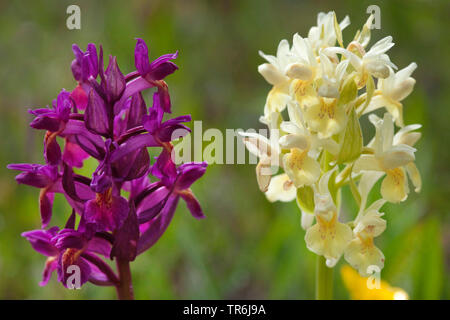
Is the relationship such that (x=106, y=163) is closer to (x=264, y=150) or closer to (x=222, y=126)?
(x=264, y=150)

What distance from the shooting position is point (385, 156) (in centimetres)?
128

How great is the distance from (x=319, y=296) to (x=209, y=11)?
252 cm

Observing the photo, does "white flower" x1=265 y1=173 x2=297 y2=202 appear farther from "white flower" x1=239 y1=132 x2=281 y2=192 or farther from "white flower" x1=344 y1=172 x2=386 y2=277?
"white flower" x1=344 y1=172 x2=386 y2=277

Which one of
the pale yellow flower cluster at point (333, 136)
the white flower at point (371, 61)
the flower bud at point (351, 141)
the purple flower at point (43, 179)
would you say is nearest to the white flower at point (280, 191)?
the pale yellow flower cluster at point (333, 136)

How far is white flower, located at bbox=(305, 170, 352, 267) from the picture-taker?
125 centimetres

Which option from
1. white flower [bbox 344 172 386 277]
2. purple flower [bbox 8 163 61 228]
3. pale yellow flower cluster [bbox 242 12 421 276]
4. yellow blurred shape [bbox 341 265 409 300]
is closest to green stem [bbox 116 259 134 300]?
purple flower [bbox 8 163 61 228]

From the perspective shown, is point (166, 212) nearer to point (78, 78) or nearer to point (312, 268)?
point (78, 78)

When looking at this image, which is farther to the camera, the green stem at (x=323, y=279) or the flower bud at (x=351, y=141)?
the green stem at (x=323, y=279)

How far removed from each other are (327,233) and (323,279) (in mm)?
149

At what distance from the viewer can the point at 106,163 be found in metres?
1.15

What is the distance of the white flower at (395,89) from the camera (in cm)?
133

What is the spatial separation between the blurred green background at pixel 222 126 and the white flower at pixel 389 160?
0.36 meters

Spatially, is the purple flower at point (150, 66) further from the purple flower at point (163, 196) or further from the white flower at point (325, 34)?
the white flower at point (325, 34)
